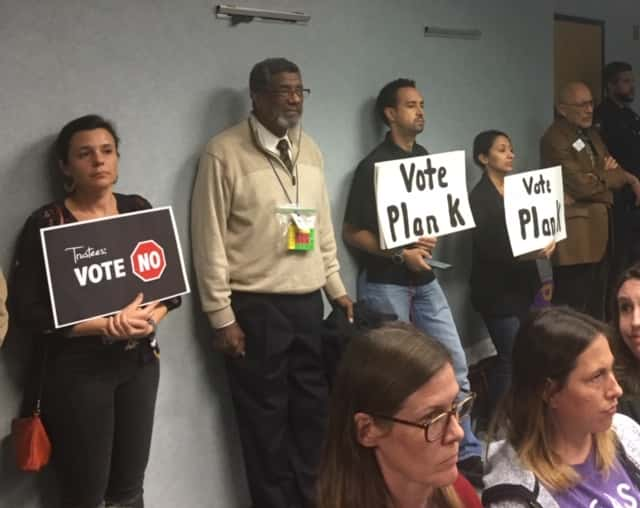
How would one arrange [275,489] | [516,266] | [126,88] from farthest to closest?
1. [516,266]
2. [275,489]
3. [126,88]

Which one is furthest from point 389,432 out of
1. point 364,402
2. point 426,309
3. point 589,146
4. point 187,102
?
point 589,146

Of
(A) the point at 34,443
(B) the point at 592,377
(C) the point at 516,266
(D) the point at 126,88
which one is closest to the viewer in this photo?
(B) the point at 592,377

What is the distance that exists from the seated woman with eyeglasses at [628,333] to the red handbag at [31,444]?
5.21 feet

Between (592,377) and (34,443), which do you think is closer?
(592,377)

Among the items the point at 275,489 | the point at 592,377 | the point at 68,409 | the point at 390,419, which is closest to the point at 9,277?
the point at 68,409

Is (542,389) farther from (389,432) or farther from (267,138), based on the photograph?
(267,138)

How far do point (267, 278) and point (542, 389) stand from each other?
1.26 meters

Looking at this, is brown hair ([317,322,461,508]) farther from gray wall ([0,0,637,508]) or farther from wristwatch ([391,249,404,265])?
wristwatch ([391,249,404,265])

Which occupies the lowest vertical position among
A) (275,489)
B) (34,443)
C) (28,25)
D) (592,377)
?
(275,489)

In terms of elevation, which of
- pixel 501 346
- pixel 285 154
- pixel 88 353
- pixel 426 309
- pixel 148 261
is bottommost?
pixel 501 346

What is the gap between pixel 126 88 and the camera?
2584mm

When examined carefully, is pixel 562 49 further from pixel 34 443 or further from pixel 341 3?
pixel 34 443

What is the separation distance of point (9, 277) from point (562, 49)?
383 cm

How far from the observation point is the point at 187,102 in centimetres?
276
